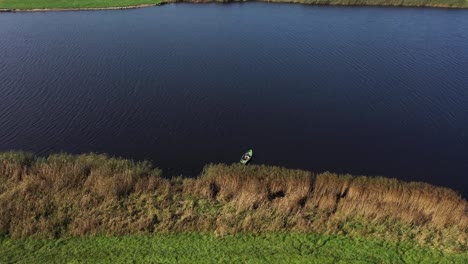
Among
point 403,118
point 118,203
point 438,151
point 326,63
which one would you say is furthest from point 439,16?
point 118,203

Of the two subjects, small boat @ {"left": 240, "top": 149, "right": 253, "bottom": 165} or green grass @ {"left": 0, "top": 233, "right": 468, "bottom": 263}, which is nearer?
green grass @ {"left": 0, "top": 233, "right": 468, "bottom": 263}

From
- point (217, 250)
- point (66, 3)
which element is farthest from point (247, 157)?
point (66, 3)

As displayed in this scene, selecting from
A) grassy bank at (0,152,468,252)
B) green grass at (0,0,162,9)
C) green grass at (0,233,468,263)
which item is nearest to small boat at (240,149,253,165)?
grassy bank at (0,152,468,252)

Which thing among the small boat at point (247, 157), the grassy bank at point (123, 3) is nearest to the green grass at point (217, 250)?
the small boat at point (247, 157)

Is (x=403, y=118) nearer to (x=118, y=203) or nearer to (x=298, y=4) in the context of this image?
(x=118, y=203)

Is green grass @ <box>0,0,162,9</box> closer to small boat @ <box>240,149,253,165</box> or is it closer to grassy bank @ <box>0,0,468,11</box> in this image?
grassy bank @ <box>0,0,468,11</box>

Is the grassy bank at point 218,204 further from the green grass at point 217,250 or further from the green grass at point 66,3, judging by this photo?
the green grass at point 66,3
